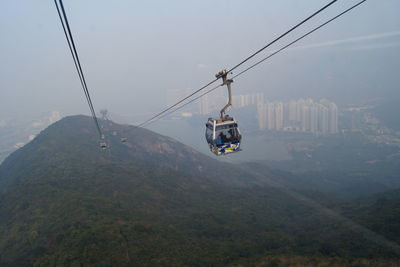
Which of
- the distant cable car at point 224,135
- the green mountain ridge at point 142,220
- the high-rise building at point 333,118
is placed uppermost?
the distant cable car at point 224,135

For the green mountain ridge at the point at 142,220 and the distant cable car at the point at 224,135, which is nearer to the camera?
the distant cable car at the point at 224,135

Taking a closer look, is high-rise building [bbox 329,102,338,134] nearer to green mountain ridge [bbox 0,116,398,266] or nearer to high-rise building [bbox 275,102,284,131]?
high-rise building [bbox 275,102,284,131]

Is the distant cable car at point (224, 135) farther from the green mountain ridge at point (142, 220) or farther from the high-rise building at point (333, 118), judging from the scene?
the high-rise building at point (333, 118)

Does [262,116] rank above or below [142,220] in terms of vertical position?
below

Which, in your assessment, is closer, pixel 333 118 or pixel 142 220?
pixel 142 220

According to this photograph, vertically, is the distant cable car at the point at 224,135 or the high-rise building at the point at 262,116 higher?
the distant cable car at the point at 224,135

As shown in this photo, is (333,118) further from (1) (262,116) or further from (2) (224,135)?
(2) (224,135)

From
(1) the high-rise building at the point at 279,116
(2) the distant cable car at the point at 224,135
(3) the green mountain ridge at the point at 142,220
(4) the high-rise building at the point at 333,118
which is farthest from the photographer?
(1) the high-rise building at the point at 279,116

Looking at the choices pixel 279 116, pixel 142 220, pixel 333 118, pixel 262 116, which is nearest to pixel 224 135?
pixel 142 220

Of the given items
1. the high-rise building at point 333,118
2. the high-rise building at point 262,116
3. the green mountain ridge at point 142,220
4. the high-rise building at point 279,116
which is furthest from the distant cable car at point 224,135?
the high-rise building at point 262,116

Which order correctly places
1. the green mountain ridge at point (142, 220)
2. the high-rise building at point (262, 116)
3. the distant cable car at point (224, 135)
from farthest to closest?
the high-rise building at point (262, 116)
the green mountain ridge at point (142, 220)
the distant cable car at point (224, 135)
